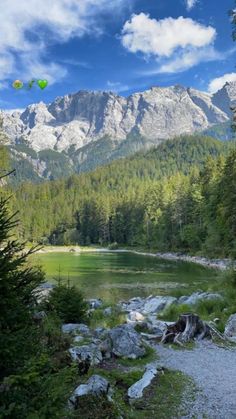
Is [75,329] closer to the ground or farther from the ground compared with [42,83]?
closer to the ground

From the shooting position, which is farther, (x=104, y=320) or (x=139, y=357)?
(x=104, y=320)

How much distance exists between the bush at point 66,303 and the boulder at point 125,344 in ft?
11.7

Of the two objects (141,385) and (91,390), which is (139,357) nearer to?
(141,385)

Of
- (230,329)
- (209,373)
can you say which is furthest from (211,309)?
(209,373)

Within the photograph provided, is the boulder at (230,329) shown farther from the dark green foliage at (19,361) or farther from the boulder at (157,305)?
the dark green foliage at (19,361)

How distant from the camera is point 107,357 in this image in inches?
483

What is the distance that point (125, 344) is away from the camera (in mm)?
12922

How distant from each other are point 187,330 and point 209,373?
3.93 metres

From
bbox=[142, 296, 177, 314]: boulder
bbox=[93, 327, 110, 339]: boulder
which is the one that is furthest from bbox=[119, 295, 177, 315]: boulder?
bbox=[93, 327, 110, 339]: boulder

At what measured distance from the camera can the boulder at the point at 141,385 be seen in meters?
9.20

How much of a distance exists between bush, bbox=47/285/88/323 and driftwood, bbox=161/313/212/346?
3.60 meters

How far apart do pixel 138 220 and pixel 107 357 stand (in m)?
123

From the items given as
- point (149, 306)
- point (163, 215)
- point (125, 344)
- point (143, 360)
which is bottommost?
point (149, 306)

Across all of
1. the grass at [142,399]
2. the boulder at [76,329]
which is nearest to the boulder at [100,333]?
the boulder at [76,329]
